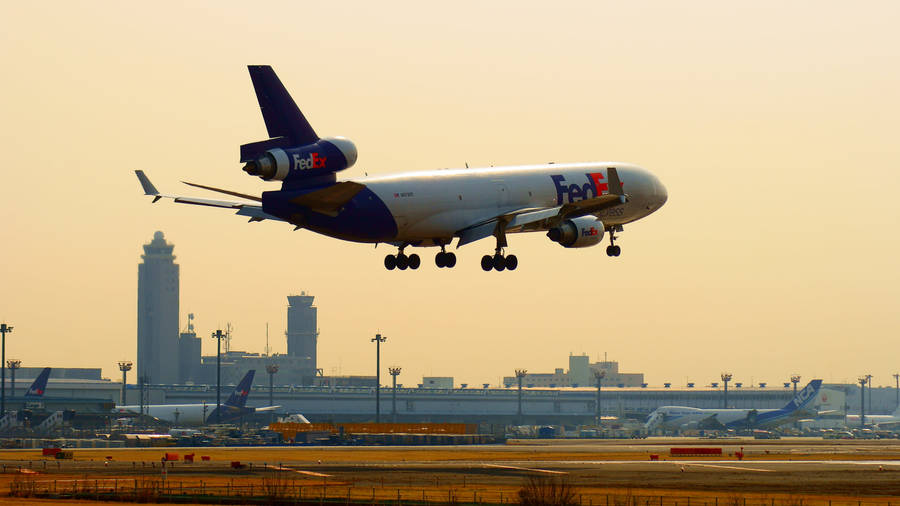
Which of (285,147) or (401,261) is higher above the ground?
(285,147)

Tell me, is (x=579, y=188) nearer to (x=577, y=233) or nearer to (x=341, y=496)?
(x=577, y=233)

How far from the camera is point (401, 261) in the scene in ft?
258

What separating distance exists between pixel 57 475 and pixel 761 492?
42771mm

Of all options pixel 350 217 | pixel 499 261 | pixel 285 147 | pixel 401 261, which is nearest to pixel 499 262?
pixel 499 261

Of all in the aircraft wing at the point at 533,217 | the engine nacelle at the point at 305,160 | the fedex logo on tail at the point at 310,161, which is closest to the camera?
the engine nacelle at the point at 305,160

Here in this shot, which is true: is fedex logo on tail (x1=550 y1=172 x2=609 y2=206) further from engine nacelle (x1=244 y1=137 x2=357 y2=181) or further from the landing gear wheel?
engine nacelle (x1=244 y1=137 x2=357 y2=181)

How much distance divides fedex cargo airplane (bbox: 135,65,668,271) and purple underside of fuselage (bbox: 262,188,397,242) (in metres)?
0.05

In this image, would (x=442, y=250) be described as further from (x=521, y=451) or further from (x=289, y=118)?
(x=521, y=451)

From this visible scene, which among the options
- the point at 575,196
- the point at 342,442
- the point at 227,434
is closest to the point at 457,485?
the point at 575,196

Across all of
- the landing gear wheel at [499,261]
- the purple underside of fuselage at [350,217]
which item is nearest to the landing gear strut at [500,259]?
the landing gear wheel at [499,261]

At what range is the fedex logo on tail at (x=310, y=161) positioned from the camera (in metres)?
67.2

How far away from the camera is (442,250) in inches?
3118

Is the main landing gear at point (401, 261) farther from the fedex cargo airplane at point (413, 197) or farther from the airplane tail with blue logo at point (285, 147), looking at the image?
the airplane tail with blue logo at point (285, 147)

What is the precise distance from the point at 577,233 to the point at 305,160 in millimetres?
17858
